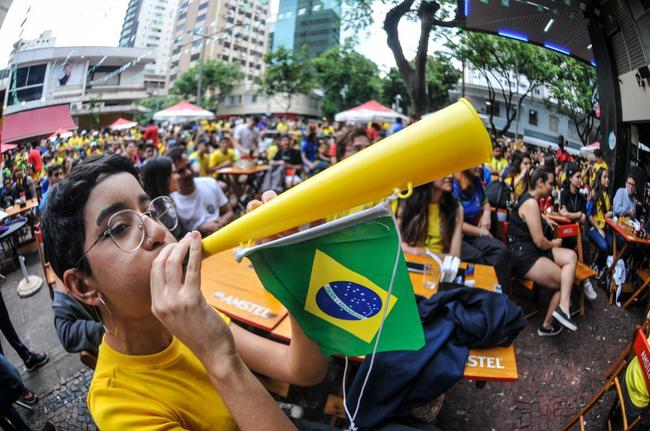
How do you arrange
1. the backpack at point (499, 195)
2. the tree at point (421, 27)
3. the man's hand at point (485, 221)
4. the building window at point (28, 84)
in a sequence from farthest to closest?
1. the man's hand at point (485, 221)
2. the backpack at point (499, 195)
3. the tree at point (421, 27)
4. the building window at point (28, 84)

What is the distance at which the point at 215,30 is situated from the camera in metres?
A: 2.00

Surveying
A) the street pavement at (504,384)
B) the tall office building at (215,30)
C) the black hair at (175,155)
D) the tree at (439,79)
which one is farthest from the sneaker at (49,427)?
the tree at (439,79)

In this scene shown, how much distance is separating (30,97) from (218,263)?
1.91 m

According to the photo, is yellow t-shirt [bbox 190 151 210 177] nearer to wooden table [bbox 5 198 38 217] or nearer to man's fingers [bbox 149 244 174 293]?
wooden table [bbox 5 198 38 217]

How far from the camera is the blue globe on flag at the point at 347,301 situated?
34.7 inches

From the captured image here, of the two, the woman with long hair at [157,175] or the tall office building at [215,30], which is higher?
the tall office building at [215,30]

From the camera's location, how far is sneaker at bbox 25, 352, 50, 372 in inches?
86.8

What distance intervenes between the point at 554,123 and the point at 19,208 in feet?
8.46

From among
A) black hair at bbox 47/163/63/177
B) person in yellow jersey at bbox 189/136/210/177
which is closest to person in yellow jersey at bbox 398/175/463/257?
black hair at bbox 47/163/63/177

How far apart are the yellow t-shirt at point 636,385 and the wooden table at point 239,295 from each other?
1812mm

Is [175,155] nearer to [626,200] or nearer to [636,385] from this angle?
[626,200]

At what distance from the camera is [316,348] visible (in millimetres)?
1207

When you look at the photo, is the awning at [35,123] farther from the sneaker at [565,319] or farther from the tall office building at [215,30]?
the sneaker at [565,319]

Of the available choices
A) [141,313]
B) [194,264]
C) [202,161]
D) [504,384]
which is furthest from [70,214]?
[202,161]
